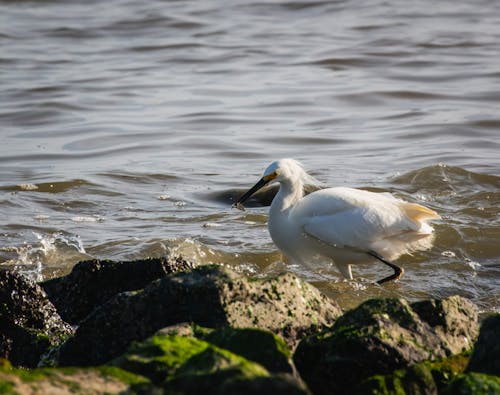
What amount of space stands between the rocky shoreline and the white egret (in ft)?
6.30

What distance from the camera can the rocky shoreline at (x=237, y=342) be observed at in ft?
11.1

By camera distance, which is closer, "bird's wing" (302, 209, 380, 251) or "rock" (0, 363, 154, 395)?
"rock" (0, 363, 154, 395)

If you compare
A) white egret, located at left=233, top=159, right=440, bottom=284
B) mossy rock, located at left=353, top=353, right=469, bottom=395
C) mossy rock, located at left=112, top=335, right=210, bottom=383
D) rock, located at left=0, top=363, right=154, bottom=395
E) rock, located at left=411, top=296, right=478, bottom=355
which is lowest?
white egret, located at left=233, top=159, right=440, bottom=284

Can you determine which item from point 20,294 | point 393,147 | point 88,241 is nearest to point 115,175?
point 88,241

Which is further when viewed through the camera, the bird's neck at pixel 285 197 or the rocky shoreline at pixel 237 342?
the bird's neck at pixel 285 197

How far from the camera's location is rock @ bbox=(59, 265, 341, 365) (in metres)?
4.43

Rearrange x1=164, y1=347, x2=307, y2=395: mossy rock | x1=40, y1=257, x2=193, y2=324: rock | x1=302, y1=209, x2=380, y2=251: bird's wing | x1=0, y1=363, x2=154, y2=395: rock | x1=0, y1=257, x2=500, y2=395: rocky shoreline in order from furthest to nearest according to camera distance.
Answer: x1=302, y1=209, x2=380, y2=251: bird's wing
x1=40, y1=257, x2=193, y2=324: rock
x1=0, y1=257, x2=500, y2=395: rocky shoreline
x1=0, y1=363, x2=154, y2=395: rock
x1=164, y1=347, x2=307, y2=395: mossy rock

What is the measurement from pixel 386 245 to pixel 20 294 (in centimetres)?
316

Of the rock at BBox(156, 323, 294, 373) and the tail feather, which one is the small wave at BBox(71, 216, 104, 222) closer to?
the tail feather

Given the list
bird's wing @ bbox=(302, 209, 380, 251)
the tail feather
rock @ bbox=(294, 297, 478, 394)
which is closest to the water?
bird's wing @ bbox=(302, 209, 380, 251)

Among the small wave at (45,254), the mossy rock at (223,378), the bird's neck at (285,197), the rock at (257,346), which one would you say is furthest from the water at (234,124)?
the mossy rock at (223,378)

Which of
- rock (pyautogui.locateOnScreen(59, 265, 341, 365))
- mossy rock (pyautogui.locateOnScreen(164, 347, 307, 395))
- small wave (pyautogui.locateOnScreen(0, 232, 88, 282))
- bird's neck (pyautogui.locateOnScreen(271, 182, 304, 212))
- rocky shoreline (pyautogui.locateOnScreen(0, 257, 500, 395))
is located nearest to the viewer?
mossy rock (pyautogui.locateOnScreen(164, 347, 307, 395))

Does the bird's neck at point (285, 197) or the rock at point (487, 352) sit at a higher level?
the rock at point (487, 352)

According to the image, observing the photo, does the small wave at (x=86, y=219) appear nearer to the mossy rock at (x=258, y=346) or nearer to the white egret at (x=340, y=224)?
the white egret at (x=340, y=224)
